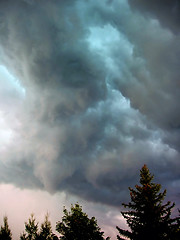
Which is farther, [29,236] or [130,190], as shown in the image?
[29,236]

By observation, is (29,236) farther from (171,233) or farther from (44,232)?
(171,233)

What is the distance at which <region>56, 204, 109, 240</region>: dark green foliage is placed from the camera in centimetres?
1970

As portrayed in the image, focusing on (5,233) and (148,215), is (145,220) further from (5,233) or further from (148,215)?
(5,233)

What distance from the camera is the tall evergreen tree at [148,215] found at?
14961mm

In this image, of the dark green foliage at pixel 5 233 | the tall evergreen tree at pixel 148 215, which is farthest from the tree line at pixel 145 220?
the dark green foliage at pixel 5 233

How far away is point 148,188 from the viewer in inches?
674

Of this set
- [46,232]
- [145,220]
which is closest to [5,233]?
[46,232]

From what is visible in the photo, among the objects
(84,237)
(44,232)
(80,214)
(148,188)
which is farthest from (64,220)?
(148,188)

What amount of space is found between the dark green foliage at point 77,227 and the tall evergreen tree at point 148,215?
4663mm

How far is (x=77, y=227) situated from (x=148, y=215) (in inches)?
321

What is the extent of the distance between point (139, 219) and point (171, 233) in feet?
8.42

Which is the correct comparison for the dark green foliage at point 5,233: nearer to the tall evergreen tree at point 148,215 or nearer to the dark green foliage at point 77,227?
the dark green foliage at point 77,227

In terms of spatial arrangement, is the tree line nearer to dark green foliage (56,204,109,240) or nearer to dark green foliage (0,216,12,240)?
dark green foliage (56,204,109,240)

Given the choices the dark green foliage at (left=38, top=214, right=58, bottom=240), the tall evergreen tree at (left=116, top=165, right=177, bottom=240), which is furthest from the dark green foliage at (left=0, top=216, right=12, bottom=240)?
the tall evergreen tree at (left=116, top=165, right=177, bottom=240)
